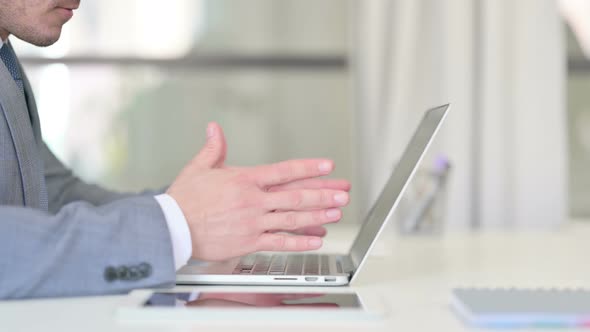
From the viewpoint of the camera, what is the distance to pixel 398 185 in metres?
1.07

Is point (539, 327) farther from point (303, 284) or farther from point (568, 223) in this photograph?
point (568, 223)

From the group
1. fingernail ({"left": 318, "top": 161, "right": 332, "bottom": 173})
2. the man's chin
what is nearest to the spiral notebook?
fingernail ({"left": 318, "top": 161, "right": 332, "bottom": 173})

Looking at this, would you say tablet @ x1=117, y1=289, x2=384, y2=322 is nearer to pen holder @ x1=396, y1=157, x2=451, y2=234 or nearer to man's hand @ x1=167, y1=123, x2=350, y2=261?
man's hand @ x1=167, y1=123, x2=350, y2=261

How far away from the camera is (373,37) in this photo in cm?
224

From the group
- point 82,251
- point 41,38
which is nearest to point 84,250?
point 82,251

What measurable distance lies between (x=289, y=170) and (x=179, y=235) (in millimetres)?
192

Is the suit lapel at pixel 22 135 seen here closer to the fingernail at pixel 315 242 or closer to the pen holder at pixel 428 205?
the fingernail at pixel 315 242

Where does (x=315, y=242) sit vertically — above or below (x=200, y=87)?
below

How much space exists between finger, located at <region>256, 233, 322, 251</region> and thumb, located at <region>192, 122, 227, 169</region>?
140mm

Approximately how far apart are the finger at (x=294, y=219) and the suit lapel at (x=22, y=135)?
15.9 inches

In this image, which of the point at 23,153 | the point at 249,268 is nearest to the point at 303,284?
the point at 249,268

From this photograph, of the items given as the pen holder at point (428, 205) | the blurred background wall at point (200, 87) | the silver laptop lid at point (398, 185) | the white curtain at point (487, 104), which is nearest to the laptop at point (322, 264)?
the silver laptop lid at point (398, 185)

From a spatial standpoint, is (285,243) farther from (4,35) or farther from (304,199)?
(4,35)

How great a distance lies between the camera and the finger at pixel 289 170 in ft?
3.40
